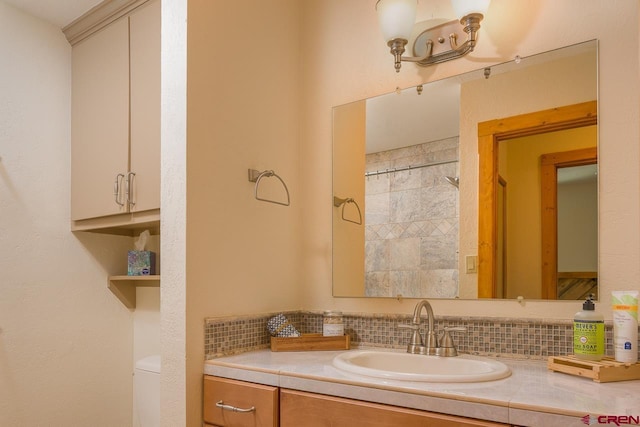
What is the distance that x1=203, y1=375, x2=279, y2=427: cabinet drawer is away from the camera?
4.65 ft

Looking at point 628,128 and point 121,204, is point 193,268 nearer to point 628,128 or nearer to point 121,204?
point 121,204

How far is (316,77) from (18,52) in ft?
4.62

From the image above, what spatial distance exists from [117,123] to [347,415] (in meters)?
1.67

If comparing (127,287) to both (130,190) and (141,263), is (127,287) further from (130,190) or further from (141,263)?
(130,190)

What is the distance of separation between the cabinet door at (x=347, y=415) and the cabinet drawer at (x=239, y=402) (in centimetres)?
4

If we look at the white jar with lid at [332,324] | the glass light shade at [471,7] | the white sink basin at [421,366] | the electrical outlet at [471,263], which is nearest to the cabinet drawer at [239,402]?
the white sink basin at [421,366]

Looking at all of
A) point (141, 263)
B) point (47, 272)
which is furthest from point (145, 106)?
point (47, 272)

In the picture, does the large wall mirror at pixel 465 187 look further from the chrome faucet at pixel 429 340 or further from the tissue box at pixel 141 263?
the tissue box at pixel 141 263

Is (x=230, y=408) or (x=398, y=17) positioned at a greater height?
(x=398, y=17)

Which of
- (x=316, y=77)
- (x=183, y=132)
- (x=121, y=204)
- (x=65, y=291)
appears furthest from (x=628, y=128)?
(x=65, y=291)

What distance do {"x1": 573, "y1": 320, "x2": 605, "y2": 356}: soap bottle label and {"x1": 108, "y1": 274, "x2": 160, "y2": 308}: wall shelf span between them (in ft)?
6.27

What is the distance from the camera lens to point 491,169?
1.64 meters

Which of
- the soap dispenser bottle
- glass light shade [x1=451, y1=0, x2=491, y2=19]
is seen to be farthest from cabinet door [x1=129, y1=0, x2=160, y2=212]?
the soap dispenser bottle

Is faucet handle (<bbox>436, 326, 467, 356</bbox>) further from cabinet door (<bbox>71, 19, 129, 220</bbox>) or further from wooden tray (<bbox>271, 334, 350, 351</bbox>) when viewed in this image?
cabinet door (<bbox>71, 19, 129, 220</bbox>)
